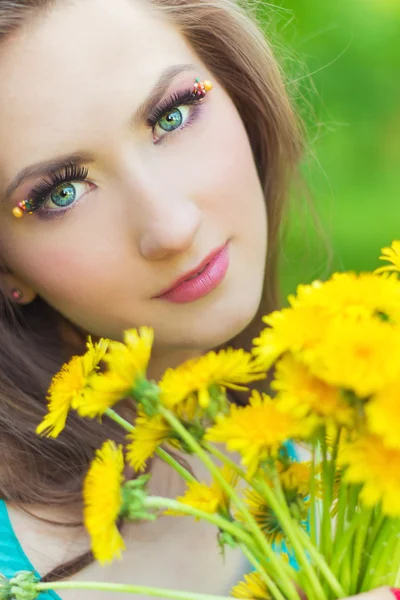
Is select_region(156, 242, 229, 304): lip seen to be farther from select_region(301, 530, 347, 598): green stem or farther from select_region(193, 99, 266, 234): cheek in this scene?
select_region(301, 530, 347, 598): green stem

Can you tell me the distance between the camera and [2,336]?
0.86 metres

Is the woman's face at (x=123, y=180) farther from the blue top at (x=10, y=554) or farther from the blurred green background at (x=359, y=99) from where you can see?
the blurred green background at (x=359, y=99)

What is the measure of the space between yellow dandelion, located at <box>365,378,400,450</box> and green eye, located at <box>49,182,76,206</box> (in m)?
0.45

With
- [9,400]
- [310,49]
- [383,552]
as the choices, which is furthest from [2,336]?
[310,49]

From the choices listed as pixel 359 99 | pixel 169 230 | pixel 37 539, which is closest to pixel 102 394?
pixel 169 230

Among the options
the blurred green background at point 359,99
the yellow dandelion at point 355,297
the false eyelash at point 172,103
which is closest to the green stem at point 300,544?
A: the yellow dandelion at point 355,297

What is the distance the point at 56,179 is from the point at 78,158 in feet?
0.12

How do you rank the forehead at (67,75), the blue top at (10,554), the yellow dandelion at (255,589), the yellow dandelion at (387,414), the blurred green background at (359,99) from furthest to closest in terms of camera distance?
the blurred green background at (359,99) → the blue top at (10,554) → the forehead at (67,75) → the yellow dandelion at (255,589) → the yellow dandelion at (387,414)

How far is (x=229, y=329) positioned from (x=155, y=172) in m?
0.19

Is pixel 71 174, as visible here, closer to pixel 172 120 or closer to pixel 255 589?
pixel 172 120

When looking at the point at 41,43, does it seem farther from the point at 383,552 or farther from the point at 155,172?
the point at 383,552

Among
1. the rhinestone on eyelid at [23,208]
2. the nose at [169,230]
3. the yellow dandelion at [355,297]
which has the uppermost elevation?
the rhinestone on eyelid at [23,208]

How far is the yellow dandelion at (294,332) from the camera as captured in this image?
347mm

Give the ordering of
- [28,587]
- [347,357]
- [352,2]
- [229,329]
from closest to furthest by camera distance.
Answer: [347,357]
[28,587]
[229,329]
[352,2]
